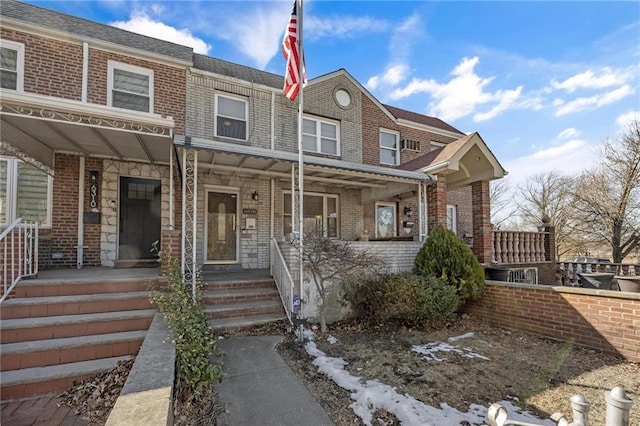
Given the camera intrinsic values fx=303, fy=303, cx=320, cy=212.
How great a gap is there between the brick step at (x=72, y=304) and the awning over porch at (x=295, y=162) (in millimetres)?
2730

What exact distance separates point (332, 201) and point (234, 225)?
343cm

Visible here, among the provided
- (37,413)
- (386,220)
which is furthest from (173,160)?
(386,220)

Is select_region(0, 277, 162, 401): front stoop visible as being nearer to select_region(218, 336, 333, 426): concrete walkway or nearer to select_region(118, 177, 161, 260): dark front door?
select_region(218, 336, 333, 426): concrete walkway

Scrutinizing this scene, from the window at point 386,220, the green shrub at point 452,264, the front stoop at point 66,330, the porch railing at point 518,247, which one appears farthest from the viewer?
the window at point 386,220

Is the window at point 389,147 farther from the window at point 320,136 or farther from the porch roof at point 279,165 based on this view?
the porch roof at point 279,165

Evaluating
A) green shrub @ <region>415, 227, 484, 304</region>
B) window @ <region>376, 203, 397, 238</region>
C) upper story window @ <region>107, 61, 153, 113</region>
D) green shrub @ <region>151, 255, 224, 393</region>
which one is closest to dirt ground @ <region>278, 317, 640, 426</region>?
green shrub @ <region>415, 227, 484, 304</region>

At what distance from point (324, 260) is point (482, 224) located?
5300mm

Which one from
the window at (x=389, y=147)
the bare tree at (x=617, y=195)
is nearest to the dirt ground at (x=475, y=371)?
the window at (x=389, y=147)

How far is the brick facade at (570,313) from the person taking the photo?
188 inches

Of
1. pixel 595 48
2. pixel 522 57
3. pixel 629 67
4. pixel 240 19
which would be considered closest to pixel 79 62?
pixel 240 19

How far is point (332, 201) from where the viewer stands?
1053 centimetres

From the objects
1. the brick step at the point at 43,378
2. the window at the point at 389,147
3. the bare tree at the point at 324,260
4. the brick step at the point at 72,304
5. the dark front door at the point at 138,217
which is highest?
the window at the point at 389,147

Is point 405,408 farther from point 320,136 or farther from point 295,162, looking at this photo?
point 320,136

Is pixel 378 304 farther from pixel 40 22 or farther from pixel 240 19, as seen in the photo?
pixel 40 22
